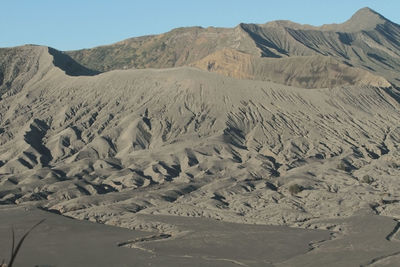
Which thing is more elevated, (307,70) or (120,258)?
(307,70)

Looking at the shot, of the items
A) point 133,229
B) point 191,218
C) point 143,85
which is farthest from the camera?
point 143,85

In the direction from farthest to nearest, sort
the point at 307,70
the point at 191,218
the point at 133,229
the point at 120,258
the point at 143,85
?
the point at 307,70 → the point at 143,85 → the point at 191,218 → the point at 133,229 → the point at 120,258

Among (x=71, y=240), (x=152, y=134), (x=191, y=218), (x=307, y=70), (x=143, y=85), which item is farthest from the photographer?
(x=307, y=70)

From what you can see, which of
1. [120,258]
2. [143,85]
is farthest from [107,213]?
[143,85]

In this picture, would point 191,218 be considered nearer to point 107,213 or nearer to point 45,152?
point 107,213

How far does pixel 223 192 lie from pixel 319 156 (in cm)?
3224

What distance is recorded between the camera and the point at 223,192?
9162 centimetres

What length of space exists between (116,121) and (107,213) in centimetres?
5484

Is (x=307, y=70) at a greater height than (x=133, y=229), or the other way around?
(x=307, y=70)

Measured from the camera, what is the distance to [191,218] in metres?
77.0

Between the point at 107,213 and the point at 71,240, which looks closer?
the point at 71,240

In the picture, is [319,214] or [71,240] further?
[319,214]

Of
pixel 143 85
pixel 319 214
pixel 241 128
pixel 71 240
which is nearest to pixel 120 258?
pixel 71 240

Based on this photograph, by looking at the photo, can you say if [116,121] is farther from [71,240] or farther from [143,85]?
[71,240]
